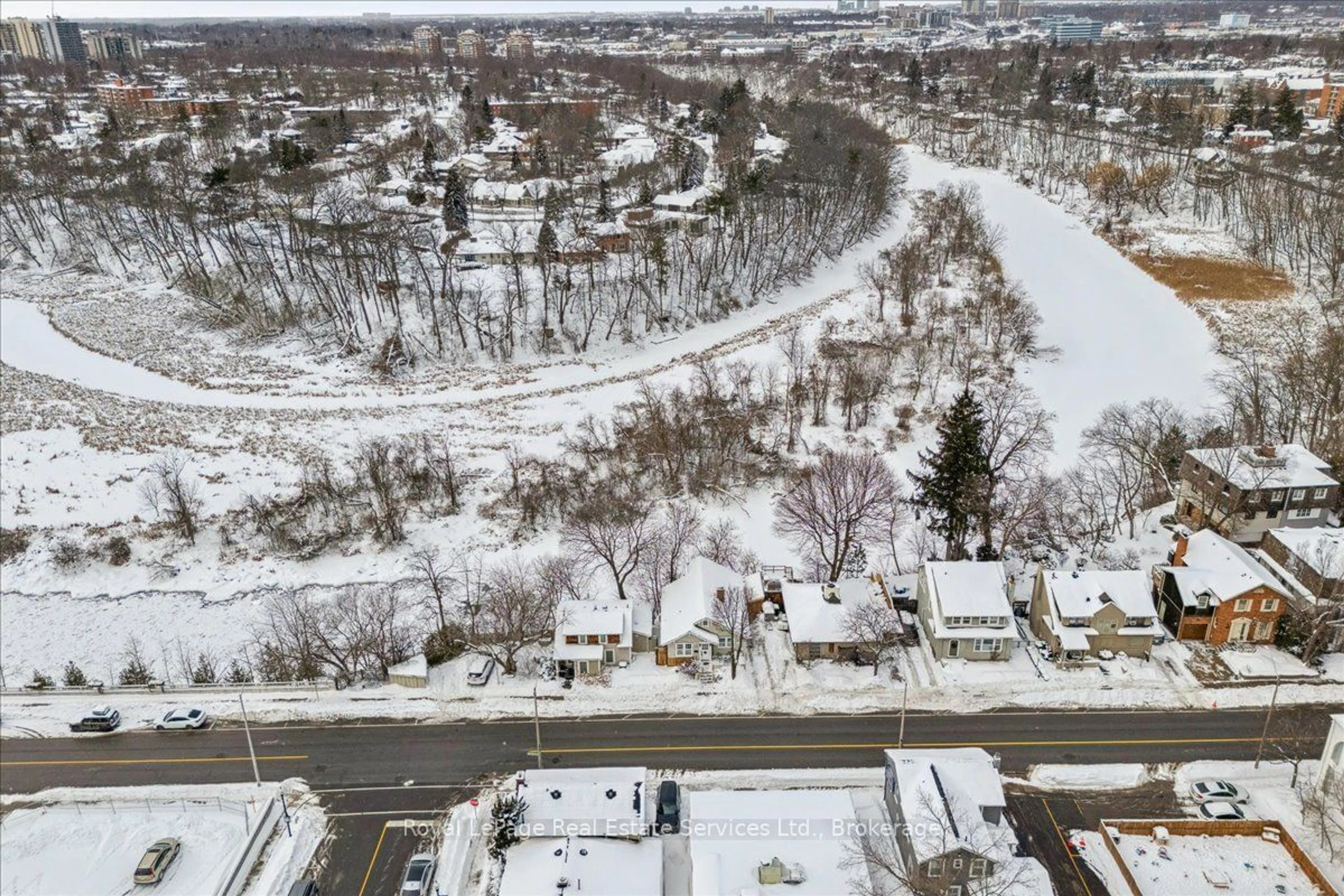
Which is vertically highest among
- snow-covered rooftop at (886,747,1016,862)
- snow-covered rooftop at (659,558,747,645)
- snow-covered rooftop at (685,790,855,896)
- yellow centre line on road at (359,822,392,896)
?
snow-covered rooftop at (886,747,1016,862)

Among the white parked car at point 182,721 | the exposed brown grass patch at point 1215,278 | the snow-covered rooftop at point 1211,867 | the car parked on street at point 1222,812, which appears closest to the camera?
the snow-covered rooftop at point 1211,867

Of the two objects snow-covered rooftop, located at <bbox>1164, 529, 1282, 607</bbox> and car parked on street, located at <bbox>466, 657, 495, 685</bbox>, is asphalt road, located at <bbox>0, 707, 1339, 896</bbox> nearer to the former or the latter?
car parked on street, located at <bbox>466, 657, 495, 685</bbox>

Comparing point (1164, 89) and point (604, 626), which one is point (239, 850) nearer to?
point (604, 626)

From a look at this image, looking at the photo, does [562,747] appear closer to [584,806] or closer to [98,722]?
[584,806]

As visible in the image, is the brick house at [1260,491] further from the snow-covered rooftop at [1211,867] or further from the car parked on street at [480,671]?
the car parked on street at [480,671]

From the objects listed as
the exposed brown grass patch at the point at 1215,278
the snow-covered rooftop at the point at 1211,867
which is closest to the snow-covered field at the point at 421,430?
the exposed brown grass patch at the point at 1215,278

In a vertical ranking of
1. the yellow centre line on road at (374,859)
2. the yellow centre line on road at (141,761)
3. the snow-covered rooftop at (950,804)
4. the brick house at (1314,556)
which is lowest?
the yellow centre line on road at (141,761)

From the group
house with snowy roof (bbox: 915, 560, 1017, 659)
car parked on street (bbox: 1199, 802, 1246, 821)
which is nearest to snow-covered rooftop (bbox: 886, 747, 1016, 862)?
car parked on street (bbox: 1199, 802, 1246, 821)
